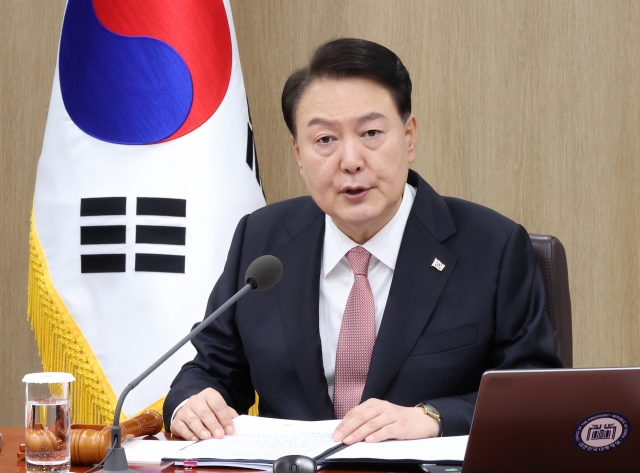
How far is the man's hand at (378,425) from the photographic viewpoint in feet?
4.68

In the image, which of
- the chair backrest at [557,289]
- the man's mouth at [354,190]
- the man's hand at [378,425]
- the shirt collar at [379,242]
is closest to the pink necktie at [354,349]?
the shirt collar at [379,242]

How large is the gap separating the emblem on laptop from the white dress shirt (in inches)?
29.7

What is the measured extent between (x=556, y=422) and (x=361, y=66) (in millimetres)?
1018

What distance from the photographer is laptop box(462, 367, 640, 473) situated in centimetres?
111

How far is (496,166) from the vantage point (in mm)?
3137

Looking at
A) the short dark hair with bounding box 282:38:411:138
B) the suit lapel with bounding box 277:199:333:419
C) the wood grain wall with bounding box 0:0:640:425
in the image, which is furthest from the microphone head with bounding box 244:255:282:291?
the wood grain wall with bounding box 0:0:640:425

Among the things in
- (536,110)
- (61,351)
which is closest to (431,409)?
(61,351)

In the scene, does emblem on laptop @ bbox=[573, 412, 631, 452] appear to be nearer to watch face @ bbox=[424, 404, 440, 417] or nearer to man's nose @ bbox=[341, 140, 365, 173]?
watch face @ bbox=[424, 404, 440, 417]

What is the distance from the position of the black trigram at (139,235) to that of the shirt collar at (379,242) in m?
0.77

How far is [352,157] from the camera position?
1.84 meters

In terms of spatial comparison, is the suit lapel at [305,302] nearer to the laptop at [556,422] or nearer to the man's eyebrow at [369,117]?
the man's eyebrow at [369,117]

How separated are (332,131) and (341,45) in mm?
204

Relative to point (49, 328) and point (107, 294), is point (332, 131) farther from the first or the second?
point (49, 328)

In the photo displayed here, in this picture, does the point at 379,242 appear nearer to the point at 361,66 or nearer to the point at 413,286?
the point at 413,286
